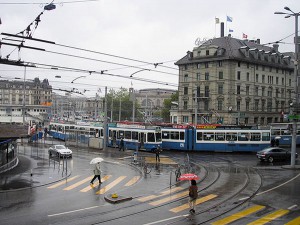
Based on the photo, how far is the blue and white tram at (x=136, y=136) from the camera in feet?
135

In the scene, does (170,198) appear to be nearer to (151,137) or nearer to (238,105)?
(151,137)

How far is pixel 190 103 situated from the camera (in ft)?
258

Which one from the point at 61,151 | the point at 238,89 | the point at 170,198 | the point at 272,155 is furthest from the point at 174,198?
the point at 238,89

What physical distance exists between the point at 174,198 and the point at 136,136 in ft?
78.9

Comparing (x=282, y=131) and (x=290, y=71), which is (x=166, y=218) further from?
(x=290, y=71)

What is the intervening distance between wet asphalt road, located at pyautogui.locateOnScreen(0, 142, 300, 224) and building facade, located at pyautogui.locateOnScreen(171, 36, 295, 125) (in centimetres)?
4301

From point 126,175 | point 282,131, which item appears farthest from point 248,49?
point 126,175

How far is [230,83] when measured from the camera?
72.6 metres

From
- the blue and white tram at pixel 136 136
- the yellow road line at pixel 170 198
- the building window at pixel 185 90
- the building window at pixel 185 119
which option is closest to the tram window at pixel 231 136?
the blue and white tram at pixel 136 136

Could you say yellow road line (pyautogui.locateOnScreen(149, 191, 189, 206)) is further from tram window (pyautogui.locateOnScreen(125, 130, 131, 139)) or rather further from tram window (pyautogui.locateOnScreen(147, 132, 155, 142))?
tram window (pyautogui.locateOnScreen(125, 130, 131, 139))

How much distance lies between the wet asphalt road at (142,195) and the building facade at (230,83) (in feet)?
141

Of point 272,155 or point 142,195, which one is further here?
point 272,155

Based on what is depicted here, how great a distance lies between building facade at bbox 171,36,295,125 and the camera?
72.9m

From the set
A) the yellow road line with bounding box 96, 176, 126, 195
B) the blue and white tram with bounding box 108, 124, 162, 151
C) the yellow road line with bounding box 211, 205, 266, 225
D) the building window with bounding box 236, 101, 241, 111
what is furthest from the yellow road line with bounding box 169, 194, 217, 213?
the building window with bounding box 236, 101, 241, 111
